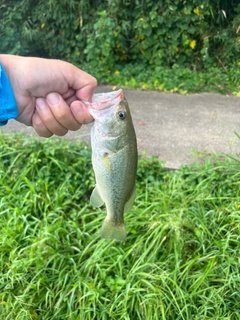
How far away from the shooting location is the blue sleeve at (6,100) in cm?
175

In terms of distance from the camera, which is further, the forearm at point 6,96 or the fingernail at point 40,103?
the fingernail at point 40,103

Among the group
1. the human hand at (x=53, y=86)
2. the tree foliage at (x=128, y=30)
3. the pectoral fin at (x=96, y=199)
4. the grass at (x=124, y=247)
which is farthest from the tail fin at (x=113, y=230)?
the tree foliage at (x=128, y=30)

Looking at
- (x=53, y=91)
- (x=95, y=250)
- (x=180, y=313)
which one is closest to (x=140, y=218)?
(x=95, y=250)

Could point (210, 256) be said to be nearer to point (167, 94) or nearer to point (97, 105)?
point (97, 105)

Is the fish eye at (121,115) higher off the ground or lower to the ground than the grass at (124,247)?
higher

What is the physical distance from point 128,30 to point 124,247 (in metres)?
4.48

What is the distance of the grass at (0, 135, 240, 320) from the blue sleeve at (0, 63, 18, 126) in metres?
1.37

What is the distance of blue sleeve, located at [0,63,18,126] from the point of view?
175 centimetres

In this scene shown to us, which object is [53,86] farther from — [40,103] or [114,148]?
[114,148]

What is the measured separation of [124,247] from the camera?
9.74 feet

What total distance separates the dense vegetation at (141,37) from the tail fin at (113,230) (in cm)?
411

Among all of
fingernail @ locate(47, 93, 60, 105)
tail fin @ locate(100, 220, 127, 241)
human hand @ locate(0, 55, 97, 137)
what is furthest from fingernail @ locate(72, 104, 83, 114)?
A: tail fin @ locate(100, 220, 127, 241)

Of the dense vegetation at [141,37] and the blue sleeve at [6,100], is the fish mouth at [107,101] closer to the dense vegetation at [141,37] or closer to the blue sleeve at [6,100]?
the blue sleeve at [6,100]

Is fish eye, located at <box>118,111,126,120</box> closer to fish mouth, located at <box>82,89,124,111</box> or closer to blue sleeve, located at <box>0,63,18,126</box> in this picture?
fish mouth, located at <box>82,89,124,111</box>
